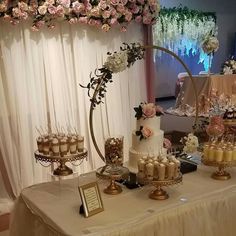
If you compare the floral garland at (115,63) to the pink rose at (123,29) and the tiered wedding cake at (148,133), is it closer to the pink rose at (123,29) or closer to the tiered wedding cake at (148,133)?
the tiered wedding cake at (148,133)

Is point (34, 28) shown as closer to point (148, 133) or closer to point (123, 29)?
point (123, 29)

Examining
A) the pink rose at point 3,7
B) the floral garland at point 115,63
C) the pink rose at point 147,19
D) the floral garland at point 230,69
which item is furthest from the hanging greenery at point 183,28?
the floral garland at point 115,63

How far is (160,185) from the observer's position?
1747 mm

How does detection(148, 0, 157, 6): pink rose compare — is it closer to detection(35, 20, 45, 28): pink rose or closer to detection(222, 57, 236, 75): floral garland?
detection(35, 20, 45, 28): pink rose

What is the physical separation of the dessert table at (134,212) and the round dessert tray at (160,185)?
0.09ft

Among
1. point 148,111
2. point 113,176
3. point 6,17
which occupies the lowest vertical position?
point 113,176

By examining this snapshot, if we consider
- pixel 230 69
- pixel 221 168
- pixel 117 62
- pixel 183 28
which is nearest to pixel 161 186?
pixel 221 168

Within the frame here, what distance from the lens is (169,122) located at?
616 cm

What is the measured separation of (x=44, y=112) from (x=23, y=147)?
1.32 feet

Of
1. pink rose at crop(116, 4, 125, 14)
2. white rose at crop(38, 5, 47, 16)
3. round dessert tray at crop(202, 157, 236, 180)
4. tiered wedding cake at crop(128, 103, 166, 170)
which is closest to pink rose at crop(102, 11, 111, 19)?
pink rose at crop(116, 4, 125, 14)

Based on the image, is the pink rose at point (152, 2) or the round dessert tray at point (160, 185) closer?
the round dessert tray at point (160, 185)

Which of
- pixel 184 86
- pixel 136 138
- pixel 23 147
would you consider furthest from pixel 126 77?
pixel 136 138

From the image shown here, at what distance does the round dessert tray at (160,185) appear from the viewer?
1.74m

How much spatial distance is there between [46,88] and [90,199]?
7.15 ft
